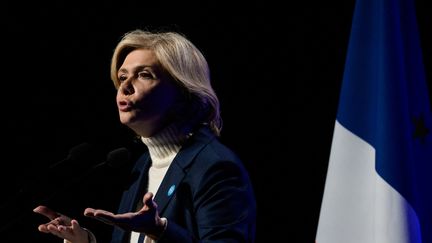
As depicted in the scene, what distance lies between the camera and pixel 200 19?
321cm

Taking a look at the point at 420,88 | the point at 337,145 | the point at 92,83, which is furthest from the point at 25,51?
the point at 420,88

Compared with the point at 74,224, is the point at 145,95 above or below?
above

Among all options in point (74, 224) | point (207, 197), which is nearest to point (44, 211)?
point (74, 224)

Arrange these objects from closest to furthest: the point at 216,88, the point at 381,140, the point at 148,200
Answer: the point at 148,200 < the point at 381,140 < the point at 216,88

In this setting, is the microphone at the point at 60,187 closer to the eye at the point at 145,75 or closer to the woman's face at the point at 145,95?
the woman's face at the point at 145,95

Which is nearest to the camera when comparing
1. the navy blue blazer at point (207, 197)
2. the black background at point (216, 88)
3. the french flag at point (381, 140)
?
the navy blue blazer at point (207, 197)

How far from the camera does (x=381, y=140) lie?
2.49 metres

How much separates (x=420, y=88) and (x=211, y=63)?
3.45 ft

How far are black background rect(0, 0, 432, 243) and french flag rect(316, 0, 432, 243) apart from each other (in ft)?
1.28

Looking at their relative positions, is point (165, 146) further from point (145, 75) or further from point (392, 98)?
point (392, 98)

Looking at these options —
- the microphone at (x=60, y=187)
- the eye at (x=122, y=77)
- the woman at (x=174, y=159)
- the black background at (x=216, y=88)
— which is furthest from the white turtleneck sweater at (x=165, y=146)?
the black background at (x=216, y=88)

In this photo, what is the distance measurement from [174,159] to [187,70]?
32 cm

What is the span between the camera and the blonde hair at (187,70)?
2031 millimetres

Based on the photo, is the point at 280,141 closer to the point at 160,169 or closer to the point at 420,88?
the point at 420,88
